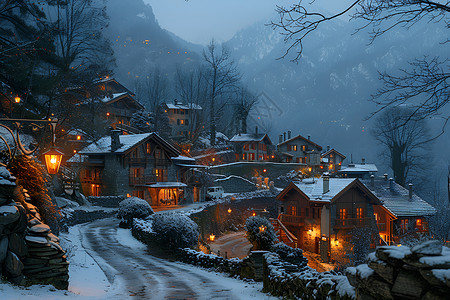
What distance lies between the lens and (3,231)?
8781 millimetres

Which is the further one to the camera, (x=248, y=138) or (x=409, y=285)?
(x=248, y=138)

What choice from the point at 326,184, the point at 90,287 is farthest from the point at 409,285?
the point at 326,184

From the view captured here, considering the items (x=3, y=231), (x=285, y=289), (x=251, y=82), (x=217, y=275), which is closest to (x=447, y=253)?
(x=285, y=289)

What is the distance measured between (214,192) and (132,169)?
13.5 meters

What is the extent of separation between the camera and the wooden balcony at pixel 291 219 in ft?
119

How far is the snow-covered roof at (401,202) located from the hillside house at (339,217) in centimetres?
11

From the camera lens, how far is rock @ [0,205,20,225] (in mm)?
8727

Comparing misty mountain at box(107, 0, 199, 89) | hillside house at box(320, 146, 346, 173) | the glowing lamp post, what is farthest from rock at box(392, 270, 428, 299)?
misty mountain at box(107, 0, 199, 89)

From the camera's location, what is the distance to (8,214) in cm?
881

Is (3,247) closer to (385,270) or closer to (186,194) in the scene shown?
(385,270)

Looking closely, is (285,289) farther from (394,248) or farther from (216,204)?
(216,204)

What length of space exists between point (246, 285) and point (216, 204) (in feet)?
93.5

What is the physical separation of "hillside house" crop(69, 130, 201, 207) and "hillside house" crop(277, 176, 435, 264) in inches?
612

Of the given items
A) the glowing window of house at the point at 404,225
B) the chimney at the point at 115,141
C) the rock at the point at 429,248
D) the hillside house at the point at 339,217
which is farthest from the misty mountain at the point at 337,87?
the rock at the point at 429,248
